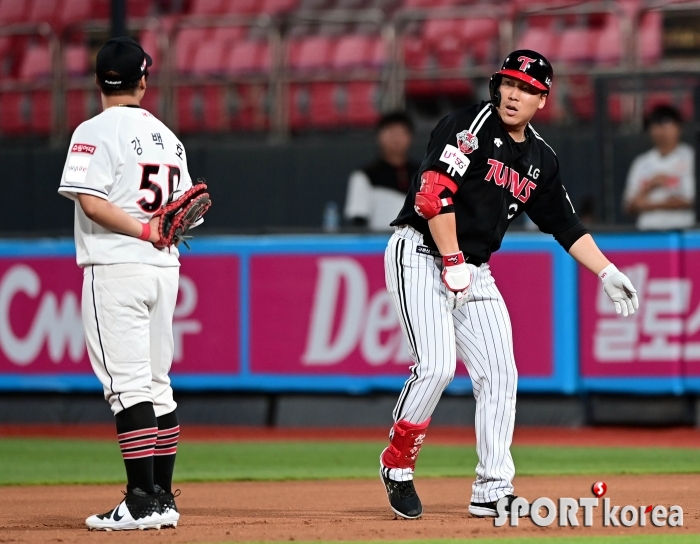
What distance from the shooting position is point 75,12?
18188 mm

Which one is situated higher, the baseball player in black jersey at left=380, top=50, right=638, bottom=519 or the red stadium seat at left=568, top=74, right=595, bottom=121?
the red stadium seat at left=568, top=74, right=595, bottom=121

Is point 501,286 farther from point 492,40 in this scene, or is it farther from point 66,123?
point 66,123

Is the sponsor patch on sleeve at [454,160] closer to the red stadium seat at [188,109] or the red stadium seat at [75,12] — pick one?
the red stadium seat at [188,109]

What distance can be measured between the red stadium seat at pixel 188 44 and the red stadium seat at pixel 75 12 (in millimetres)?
2189

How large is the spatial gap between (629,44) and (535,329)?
412 cm

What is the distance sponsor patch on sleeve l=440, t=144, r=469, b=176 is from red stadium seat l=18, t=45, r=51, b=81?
437 inches

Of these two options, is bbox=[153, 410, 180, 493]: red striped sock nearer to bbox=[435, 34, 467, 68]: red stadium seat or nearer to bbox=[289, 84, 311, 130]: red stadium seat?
bbox=[289, 84, 311, 130]: red stadium seat

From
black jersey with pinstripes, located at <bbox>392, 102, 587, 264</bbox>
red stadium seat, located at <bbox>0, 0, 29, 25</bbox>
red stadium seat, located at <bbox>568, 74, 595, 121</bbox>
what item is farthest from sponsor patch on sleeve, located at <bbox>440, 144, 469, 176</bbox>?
red stadium seat, located at <bbox>0, 0, 29, 25</bbox>

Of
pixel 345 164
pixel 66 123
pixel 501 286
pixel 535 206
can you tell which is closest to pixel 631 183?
pixel 501 286

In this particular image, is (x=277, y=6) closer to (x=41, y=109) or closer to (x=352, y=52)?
(x=352, y=52)

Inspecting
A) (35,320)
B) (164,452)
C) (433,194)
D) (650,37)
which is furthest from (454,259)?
(650,37)

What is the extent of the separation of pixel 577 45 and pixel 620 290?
8.90m

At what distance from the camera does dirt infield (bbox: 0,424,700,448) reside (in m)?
10.7

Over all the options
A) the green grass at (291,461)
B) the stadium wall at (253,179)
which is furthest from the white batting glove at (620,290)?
the stadium wall at (253,179)
